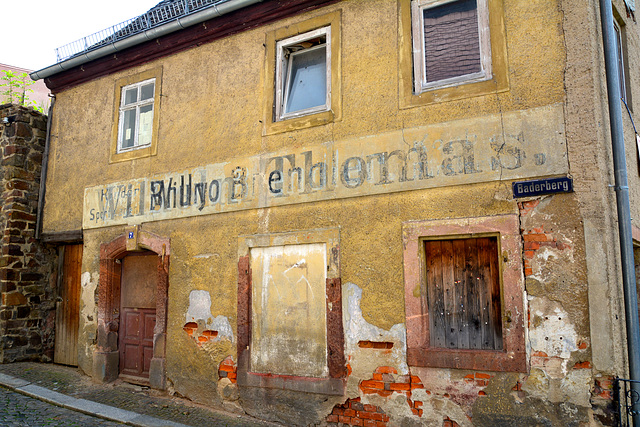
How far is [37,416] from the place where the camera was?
634cm

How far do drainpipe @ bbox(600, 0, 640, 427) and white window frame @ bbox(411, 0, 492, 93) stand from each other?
3.91 ft

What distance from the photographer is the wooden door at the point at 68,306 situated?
9.29 metres

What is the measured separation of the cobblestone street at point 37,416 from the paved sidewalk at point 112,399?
0.36 ft

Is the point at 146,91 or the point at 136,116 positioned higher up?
the point at 146,91

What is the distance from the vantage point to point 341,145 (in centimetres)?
620

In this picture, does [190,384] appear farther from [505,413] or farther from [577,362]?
[577,362]

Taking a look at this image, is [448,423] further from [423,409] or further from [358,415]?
[358,415]

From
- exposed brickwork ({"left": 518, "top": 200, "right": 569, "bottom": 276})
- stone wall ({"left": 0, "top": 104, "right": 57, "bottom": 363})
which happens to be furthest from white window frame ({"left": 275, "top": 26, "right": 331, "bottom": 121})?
stone wall ({"left": 0, "top": 104, "right": 57, "bottom": 363})

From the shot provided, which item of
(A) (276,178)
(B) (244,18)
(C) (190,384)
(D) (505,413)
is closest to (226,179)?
(A) (276,178)

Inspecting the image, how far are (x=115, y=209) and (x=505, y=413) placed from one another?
6799mm

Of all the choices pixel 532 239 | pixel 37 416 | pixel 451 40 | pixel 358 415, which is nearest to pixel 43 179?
pixel 37 416

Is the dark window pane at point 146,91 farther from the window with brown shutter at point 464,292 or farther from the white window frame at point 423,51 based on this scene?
the window with brown shutter at point 464,292

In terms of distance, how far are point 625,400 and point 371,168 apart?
3.48 meters

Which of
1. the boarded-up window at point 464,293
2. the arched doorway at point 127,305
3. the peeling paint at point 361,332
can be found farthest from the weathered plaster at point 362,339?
the arched doorway at point 127,305
